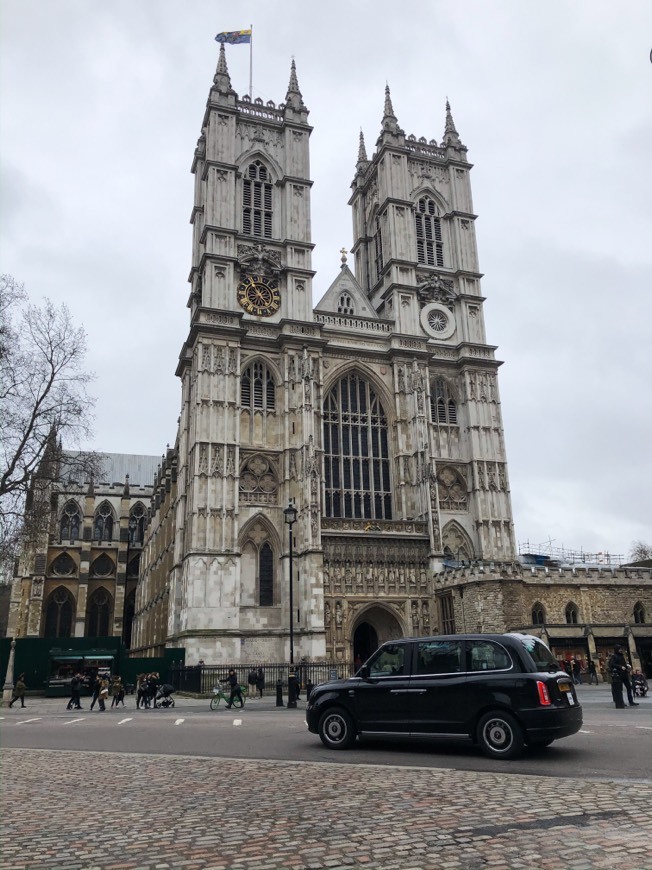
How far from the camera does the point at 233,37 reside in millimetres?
47438

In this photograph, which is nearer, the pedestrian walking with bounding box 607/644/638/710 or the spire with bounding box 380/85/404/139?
the pedestrian walking with bounding box 607/644/638/710

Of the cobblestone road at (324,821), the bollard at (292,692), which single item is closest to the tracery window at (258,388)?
the bollard at (292,692)

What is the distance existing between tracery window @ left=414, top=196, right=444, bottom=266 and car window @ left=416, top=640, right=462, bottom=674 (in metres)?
40.7

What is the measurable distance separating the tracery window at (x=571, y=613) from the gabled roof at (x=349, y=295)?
2143 centimetres

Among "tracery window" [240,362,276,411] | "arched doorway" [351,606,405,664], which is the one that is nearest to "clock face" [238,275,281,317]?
"tracery window" [240,362,276,411]

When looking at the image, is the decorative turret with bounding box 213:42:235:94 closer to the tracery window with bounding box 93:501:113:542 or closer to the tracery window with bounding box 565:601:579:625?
the tracery window with bounding box 565:601:579:625

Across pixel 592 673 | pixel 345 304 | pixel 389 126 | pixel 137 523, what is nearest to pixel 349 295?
pixel 345 304

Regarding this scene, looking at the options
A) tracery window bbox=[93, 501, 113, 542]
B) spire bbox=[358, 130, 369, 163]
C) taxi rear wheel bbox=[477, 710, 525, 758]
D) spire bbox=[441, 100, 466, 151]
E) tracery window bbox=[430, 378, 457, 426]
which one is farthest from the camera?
tracery window bbox=[93, 501, 113, 542]

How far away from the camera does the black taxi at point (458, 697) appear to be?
913 cm

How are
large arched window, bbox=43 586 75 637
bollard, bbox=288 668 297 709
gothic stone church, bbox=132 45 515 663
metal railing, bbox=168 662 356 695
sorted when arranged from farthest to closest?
1. large arched window, bbox=43 586 75 637
2. gothic stone church, bbox=132 45 515 663
3. metal railing, bbox=168 662 356 695
4. bollard, bbox=288 668 297 709

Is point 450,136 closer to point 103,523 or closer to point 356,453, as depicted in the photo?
point 356,453

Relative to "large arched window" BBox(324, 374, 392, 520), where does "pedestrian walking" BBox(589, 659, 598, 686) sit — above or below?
below

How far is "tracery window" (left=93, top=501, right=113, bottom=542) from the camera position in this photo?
68.1 m

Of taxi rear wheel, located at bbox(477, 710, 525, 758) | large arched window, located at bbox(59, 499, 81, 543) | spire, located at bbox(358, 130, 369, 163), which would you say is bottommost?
taxi rear wheel, located at bbox(477, 710, 525, 758)
